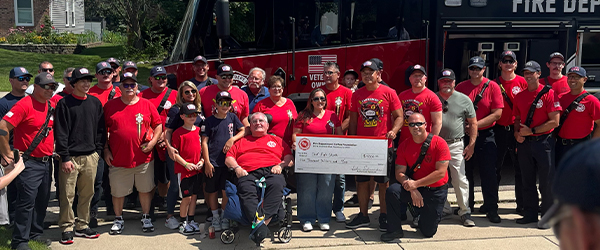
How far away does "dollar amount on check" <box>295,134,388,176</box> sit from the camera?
19.8ft

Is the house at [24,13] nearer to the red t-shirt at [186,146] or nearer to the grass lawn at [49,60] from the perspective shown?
the grass lawn at [49,60]

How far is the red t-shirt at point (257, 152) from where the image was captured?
235 inches

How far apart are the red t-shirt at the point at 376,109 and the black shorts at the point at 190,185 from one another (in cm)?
190

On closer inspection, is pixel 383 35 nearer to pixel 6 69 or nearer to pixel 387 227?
pixel 387 227

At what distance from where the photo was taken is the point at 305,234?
604 cm

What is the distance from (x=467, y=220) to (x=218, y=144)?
2907 mm

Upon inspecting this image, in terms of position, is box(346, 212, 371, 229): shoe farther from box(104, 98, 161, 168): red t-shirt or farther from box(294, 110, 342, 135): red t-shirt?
box(104, 98, 161, 168): red t-shirt

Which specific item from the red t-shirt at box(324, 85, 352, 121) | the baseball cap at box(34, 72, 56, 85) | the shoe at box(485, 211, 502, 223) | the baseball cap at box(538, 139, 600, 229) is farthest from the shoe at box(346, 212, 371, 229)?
the baseball cap at box(538, 139, 600, 229)

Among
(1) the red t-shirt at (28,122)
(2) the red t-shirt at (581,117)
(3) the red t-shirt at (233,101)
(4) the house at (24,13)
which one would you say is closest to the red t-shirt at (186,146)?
(3) the red t-shirt at (233,101)

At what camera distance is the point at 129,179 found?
614 cm

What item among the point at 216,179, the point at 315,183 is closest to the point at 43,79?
the point at 216,179

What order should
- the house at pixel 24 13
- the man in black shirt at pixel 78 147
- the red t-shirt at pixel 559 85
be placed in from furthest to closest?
the house at pixel 24 13 → the red t-shirt at pixel 559 85 → the man in black shirt at pixel 78 147

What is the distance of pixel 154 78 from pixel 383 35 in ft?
10.4

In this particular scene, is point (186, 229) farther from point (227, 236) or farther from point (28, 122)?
point (28, 122)
